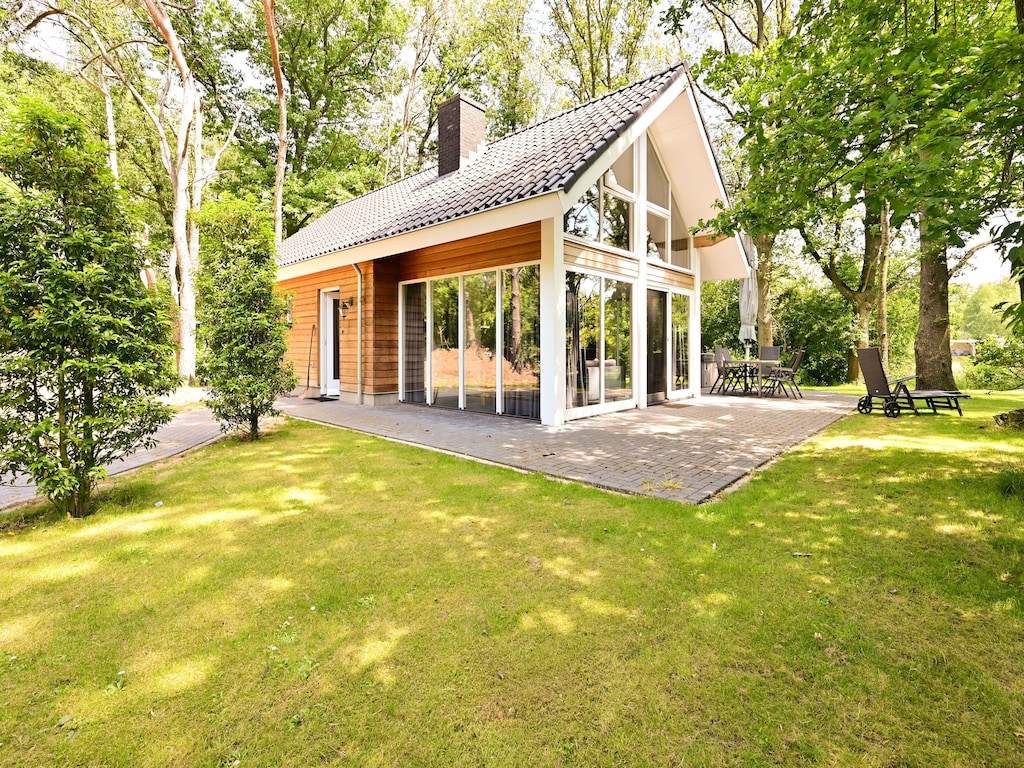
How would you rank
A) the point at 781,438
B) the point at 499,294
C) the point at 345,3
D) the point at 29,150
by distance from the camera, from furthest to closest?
the point at 345,3
the point at 499,294
the point at 781,438
the point at 29,150

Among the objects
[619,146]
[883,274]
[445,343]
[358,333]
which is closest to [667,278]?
[619,146]

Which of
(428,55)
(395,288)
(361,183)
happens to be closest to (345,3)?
(428,55)

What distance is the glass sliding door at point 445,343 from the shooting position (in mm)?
9398

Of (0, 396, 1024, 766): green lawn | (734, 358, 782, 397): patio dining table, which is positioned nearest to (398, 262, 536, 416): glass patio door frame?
(0, 396, 1024, 766): green lawn

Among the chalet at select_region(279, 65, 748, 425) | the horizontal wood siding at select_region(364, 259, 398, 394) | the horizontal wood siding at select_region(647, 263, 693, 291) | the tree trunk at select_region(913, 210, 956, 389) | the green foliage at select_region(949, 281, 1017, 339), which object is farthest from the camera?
the green foliage at select_region(949, 281, 1017, 339)

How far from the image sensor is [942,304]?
983cm

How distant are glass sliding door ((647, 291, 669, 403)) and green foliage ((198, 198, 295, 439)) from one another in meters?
6.83

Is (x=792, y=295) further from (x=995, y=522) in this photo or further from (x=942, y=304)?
(x=995, y=522)

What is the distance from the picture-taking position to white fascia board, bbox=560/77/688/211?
6.45 metres

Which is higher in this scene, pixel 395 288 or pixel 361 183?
pixel 361 183

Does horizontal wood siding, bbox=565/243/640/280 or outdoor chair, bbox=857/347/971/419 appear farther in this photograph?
horizontal wood siding, bbox=565/243/640/280

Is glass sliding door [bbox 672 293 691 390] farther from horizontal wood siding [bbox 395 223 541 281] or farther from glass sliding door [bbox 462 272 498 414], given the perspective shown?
glass sliding door [bbox 462 272 498 414]

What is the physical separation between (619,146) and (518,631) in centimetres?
723

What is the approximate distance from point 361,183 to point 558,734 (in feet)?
75.4
